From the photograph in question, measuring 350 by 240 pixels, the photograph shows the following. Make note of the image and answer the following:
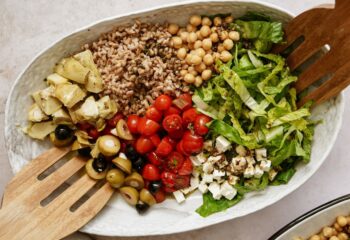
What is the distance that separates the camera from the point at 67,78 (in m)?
1.94

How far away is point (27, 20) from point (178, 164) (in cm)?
94

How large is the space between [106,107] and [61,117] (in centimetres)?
Answer: 18

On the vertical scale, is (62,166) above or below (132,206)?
above

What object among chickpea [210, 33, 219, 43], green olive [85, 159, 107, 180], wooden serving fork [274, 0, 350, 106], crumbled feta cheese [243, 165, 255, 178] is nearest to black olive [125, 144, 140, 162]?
green olive [85, 159, 107, 180]

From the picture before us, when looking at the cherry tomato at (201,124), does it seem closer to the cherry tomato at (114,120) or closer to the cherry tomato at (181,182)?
the cherry tomato at (181,182)

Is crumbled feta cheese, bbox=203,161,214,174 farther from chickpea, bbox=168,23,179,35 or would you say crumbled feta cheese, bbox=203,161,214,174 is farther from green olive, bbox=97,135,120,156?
chickpea, bbox=168,23,179,35

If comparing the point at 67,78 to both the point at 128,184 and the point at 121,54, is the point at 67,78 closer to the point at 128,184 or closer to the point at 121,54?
the point at 121,54

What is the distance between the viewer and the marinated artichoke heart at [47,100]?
194cm

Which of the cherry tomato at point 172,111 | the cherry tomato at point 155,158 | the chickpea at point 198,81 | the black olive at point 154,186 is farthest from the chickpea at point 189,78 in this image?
the black olive at point 154,186

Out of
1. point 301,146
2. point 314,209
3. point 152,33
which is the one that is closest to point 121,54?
point 152,33

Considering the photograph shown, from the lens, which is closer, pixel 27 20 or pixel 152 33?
pixel 152 33

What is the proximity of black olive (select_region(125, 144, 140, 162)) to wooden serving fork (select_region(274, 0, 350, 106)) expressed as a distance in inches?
27.8

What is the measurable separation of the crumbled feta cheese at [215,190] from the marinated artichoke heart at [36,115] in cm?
72

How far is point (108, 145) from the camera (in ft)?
6.45
